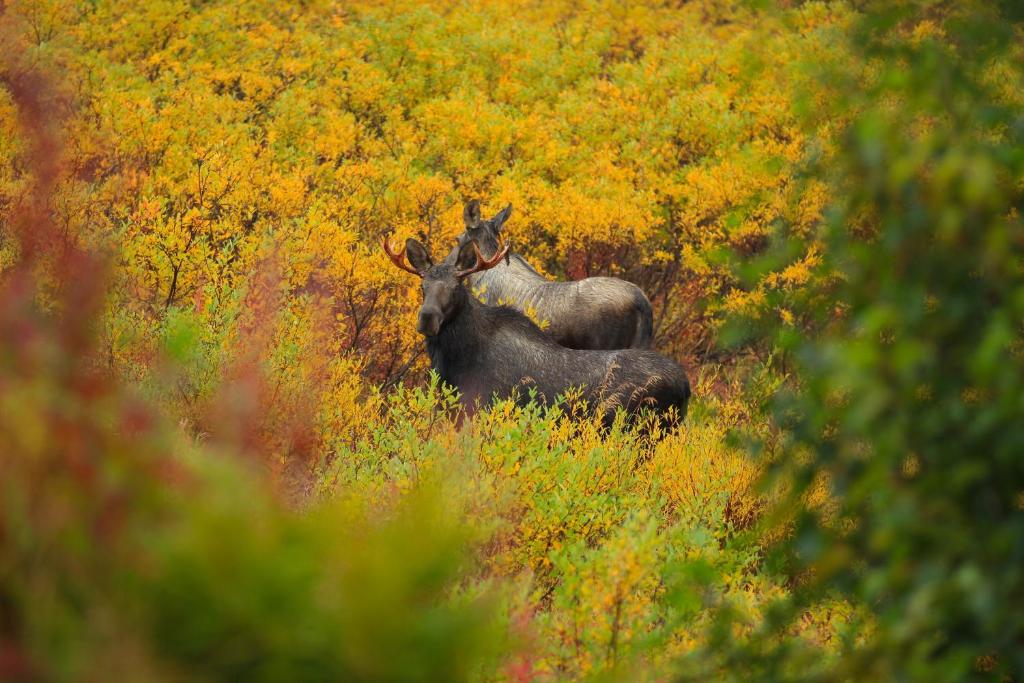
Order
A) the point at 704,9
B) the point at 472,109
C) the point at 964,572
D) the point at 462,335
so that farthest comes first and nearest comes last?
the point at 704,9 < the point at 472,109 < the point at 462,335 < the point at 964,572

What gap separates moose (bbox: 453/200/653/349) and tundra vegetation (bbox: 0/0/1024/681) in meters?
0.43

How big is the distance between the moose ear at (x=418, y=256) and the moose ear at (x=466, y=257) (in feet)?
0.85

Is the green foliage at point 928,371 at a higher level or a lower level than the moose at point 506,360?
higher

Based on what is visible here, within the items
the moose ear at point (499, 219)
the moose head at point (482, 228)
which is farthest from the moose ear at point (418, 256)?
the moose ear at point (499, 219)

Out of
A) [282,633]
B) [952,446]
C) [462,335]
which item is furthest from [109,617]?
[462,335]

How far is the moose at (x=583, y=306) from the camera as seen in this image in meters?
12.2

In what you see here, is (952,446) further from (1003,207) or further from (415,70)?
(415,70)

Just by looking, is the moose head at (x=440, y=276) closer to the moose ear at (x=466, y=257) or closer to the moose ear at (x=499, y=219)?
the moose ear at (x=466, y=257)

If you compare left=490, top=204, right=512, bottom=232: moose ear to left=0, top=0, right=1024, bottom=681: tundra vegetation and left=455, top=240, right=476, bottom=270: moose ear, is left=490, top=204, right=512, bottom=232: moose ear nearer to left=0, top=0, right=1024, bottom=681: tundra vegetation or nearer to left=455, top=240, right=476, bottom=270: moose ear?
left=0, top=0, right=1024, bottom=681: tundra vegetation

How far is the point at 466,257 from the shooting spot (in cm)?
974

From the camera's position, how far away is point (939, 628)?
127 inches

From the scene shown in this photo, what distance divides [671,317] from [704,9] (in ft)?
55.6

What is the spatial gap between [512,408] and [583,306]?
4.20 m

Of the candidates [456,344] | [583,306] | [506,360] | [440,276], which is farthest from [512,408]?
[583,306]
